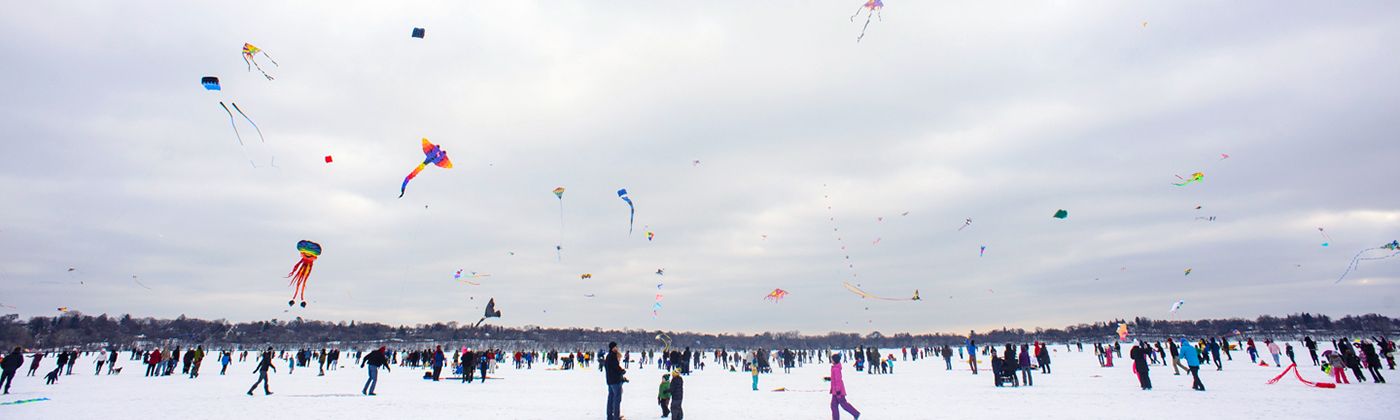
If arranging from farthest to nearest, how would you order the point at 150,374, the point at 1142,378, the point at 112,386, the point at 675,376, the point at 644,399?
the point at 150,374 < the point at 112,386 < the point at 644,399 < the point at 1142,378 < the point at 675,376

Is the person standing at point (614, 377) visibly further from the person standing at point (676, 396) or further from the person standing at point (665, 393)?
the person standing at point (665, 393)

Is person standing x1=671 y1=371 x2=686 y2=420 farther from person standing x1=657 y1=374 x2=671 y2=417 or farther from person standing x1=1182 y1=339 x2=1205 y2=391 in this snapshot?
person standing x1=1182 y1=339 x2=1205 y2=391

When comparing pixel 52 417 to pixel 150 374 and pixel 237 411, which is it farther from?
pixel 150 374

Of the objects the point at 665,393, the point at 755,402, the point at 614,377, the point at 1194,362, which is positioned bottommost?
the point at 755,402

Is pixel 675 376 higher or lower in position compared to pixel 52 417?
higher

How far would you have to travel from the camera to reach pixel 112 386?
21.1 metres

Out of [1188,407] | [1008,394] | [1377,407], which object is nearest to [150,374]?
[1008,394]

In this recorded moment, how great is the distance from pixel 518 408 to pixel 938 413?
9.53 metres

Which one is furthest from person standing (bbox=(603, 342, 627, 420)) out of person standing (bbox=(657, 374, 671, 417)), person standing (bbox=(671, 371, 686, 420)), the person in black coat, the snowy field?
the snowy field

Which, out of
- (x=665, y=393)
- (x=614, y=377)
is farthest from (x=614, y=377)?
(x=665, y=393)

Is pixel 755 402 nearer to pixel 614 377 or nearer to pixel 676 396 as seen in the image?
pixel 676 396

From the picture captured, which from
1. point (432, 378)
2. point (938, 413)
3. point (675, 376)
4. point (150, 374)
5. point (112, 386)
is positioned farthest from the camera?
point (150, 374)

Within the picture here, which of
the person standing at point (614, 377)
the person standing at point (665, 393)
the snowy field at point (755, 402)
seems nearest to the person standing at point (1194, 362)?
the snowy field at point (755, 402)

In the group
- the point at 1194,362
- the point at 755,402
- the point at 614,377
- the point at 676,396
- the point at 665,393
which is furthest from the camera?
the point at 1194,362
